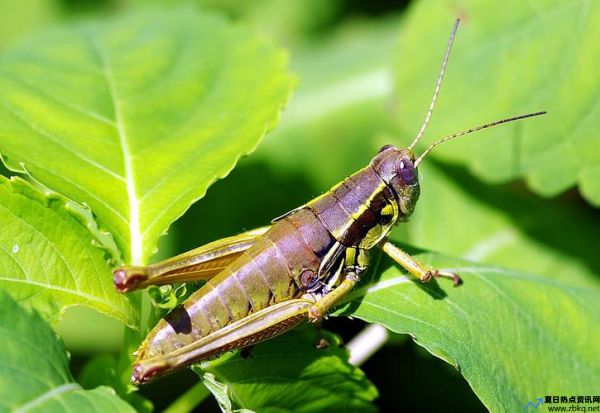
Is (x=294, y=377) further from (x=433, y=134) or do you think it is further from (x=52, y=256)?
(x=433, y=134)

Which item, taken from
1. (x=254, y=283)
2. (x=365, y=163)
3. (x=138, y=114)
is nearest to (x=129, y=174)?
(x=138, y=114)

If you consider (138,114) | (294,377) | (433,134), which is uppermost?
(138,114)

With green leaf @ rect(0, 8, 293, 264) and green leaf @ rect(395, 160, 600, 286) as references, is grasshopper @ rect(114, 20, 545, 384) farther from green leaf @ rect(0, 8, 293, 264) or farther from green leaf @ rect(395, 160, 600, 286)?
green leaf @ rect(395, 160, 600, 286)

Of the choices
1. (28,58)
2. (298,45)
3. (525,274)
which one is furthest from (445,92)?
(298,45)

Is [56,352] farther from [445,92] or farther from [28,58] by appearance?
[445,92]

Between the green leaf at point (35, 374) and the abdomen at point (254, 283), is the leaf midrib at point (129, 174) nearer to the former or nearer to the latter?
the abdomen at point (254, 283)

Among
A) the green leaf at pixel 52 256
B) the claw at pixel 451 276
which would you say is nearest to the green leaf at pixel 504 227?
the claw at pixel 451 276
